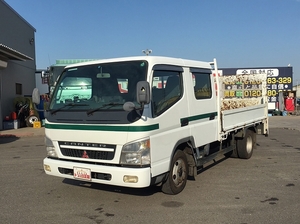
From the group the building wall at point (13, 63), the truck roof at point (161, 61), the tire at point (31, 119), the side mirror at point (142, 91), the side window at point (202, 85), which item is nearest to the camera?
the side mirror at point (142, 91)

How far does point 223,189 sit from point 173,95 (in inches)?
80.2

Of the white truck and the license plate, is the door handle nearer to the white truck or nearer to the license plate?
the white truck

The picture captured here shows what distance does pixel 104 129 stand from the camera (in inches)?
178

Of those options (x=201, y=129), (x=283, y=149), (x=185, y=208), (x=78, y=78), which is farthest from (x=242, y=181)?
(x=283, y=149)

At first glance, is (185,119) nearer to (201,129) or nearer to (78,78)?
A: (201,129)

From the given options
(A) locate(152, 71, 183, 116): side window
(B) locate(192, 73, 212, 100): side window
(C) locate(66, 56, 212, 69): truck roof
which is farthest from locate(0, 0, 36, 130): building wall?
(A) locate(152, 71, 183, 116): side window

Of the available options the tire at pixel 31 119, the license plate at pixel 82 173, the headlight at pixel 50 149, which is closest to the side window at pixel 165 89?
the license plate at pixel 82 173

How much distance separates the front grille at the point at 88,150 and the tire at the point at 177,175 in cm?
109

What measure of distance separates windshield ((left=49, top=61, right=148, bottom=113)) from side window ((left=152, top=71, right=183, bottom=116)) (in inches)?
11.2

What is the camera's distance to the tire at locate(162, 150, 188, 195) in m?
5.06

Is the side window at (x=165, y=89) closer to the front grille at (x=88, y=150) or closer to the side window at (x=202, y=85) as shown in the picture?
the side window at (x=202, y=85)

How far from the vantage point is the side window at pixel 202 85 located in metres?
5.73

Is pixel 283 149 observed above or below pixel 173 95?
below

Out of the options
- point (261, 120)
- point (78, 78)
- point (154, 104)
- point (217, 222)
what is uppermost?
point (78, 78)
